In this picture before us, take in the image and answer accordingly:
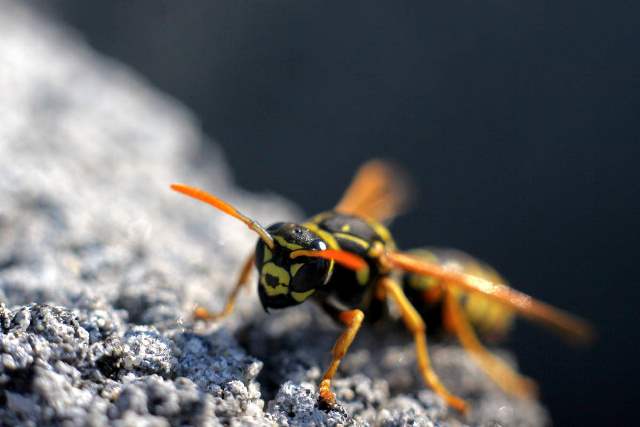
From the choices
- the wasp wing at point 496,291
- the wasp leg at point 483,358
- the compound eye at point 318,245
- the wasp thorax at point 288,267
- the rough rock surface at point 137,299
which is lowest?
the rough rock surface at point 137,299

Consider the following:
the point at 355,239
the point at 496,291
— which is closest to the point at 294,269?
the point at 355,239

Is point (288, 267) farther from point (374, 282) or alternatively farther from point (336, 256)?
point (374, 282)

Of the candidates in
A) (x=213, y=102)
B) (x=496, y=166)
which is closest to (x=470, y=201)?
(x=496, y=166)

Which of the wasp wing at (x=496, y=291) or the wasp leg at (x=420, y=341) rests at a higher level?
the wasp wing at (x=496, y=291)

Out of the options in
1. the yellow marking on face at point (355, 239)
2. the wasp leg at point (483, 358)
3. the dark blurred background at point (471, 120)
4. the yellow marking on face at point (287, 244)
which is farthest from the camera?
the dark blurred background at point (471, 120)

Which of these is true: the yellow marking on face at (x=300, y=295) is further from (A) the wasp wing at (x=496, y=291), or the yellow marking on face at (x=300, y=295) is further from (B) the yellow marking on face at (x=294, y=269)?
(A) the wasp wing at (x=496, y=291)

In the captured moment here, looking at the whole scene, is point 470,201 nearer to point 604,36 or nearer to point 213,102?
point 604,36

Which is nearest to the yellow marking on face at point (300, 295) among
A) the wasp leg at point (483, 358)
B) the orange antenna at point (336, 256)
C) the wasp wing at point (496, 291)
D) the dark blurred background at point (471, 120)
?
the orange antenna at point (336, 256)
